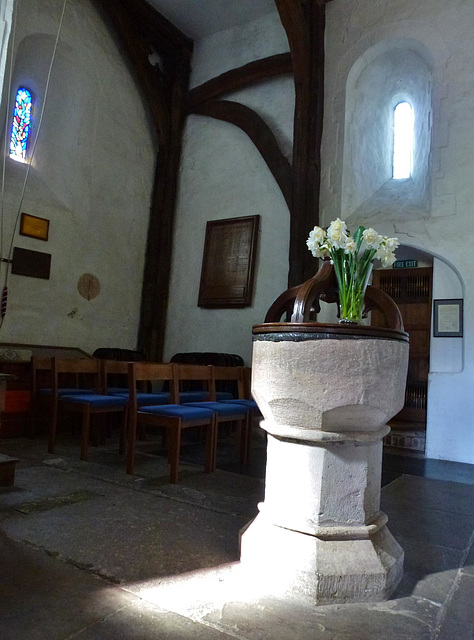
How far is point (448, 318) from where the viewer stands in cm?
495

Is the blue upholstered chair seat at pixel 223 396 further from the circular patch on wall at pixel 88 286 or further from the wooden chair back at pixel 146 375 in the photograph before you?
the circular patch on wall at pixel 88 286

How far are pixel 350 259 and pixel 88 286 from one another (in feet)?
15.6

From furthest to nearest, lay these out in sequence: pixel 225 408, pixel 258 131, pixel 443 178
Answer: pixel 258 131
pixel 443 178
pixel 225 408

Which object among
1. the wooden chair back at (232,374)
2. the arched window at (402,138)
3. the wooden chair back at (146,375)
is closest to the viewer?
the wooden chair back at (146,375)

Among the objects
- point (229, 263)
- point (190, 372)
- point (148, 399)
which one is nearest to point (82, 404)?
point (148, 399)

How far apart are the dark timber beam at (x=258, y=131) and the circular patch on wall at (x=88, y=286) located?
2621 mm

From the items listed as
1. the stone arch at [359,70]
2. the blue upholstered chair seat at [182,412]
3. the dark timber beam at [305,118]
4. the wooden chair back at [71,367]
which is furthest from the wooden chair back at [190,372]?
the stone arch at [359,70]

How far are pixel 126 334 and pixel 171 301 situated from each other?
0.81 m

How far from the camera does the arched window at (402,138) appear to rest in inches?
229

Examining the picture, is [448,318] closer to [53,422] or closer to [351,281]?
[351,281]

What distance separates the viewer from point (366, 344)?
1664mm

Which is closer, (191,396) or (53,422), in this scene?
(53,422)

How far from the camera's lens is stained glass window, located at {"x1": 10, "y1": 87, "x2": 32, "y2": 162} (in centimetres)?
553

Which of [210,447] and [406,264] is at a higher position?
[406,264]
